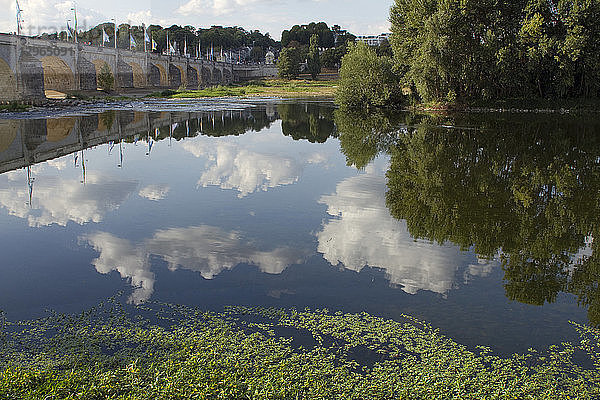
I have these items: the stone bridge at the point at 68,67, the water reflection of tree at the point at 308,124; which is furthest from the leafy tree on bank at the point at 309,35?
the water reflection of tree at the point at 308,124

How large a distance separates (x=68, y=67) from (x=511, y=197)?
209ft

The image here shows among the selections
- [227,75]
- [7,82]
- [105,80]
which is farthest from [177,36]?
[7,82]

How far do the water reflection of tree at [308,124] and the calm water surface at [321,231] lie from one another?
6.17 meters

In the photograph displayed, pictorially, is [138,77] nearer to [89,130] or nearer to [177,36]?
[89,130]

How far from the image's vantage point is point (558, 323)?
25.8 feet

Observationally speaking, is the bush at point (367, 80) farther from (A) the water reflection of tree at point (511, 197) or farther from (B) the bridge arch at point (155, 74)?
(B) the bridge arch at point (155, 74)

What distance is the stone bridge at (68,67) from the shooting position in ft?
169

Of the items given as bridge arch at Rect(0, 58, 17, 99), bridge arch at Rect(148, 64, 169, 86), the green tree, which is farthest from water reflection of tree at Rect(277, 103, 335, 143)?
bridge arch at Rect(148, 64, 169, 86)

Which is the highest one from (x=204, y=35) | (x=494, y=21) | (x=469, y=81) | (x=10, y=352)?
(x=204, y=35)

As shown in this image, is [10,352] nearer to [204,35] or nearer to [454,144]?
[454,144]

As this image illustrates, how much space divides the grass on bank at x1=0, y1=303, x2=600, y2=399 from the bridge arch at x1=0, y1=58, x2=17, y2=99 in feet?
168

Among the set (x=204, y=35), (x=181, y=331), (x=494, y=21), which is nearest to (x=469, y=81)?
(x=494, y=21)

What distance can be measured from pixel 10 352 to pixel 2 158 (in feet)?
59.1

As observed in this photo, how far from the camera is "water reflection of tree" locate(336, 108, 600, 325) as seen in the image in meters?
9.96
